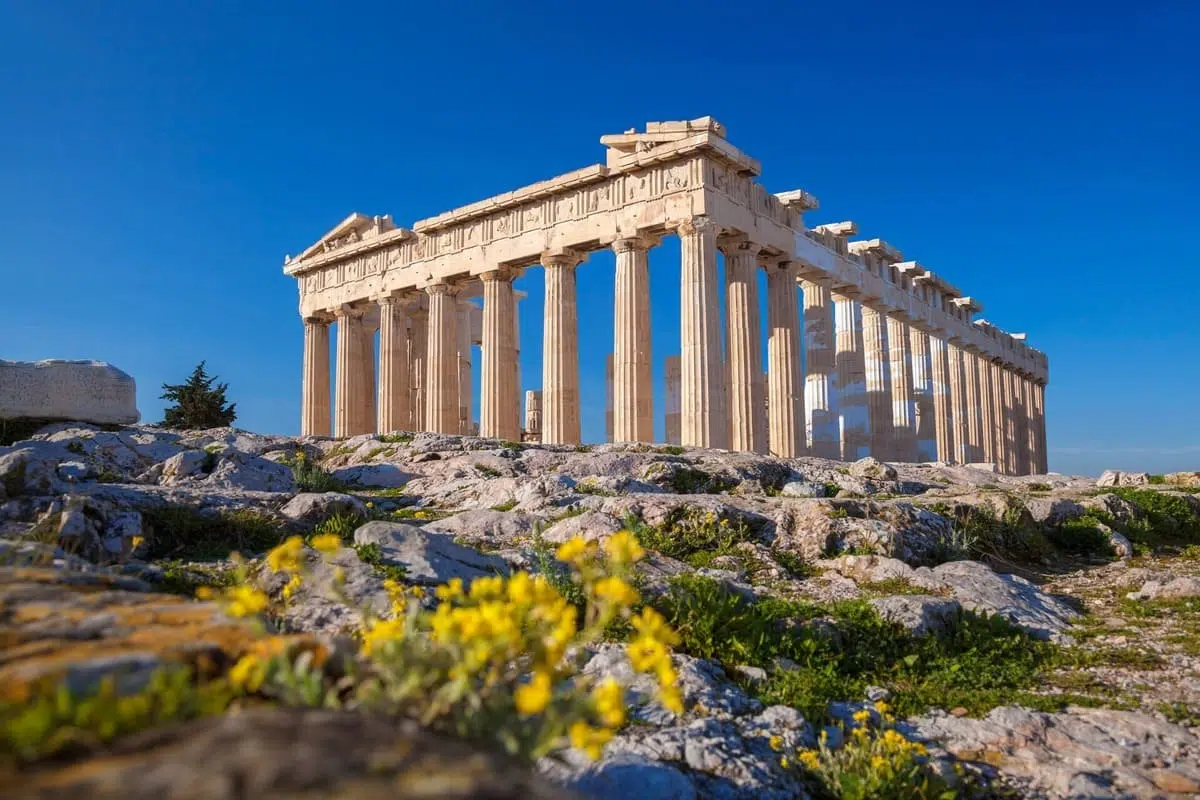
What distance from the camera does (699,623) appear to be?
6355 mm

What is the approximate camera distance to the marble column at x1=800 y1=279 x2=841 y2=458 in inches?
1304

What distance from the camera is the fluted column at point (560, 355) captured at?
28.6m

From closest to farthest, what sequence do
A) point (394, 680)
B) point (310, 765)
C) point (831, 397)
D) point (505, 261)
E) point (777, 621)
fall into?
point (310, 765)
point (394, 680)
point (777, 621)
point (505, 261)
point (831, 397)

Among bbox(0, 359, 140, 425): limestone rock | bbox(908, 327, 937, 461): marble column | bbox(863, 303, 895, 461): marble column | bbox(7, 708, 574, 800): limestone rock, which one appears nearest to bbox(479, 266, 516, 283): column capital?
bbox(0, 359, 140, 425): limestone rock

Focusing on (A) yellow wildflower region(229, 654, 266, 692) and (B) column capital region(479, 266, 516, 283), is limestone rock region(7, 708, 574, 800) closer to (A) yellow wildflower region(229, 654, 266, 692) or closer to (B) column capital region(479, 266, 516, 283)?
(A) yellow wildflower region(229, 654, 266, 692)

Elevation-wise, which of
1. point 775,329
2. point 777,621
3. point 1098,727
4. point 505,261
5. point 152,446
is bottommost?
point 1098,727

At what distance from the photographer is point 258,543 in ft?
27.1

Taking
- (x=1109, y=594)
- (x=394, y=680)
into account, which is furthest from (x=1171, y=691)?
(x=394, y=680)

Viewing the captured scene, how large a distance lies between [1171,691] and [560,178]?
80.3 feet

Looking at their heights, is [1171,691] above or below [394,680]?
below

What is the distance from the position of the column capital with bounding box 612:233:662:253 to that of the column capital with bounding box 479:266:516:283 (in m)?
5.51

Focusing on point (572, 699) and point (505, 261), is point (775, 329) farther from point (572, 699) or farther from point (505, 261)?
point (572, 699)

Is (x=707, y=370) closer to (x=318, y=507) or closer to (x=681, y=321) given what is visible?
(x=681, y=321)

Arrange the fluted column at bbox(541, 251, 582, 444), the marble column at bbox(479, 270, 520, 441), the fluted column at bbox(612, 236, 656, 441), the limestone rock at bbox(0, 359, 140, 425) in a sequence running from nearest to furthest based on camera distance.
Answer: the limestone rock at bbox(0, 359, 140, 425) → the fluted column at bbox(612, 236, 656, 441) → the fluted column at bbox(541, 251, 582, 444) → the marble column at bbox(479, 270, 520, 441)
